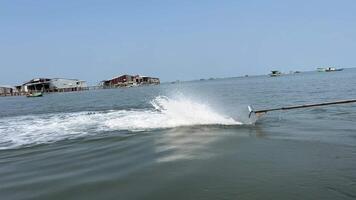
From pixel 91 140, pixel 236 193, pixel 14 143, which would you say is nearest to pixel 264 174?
pixel 236 193

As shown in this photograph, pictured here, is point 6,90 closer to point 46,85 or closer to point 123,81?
point 46,85

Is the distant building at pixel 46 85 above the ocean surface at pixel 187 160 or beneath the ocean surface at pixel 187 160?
above

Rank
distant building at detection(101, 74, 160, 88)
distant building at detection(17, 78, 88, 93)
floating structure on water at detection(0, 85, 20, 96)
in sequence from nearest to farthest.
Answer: distant building at detection(17, 78, 88, 93)
floating structure on water at detection(0, 85, 20, 96)
distant building at detection(101, 74, 160, 88)

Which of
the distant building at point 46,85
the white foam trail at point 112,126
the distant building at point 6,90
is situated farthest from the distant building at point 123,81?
the white foam trail at point 112,126

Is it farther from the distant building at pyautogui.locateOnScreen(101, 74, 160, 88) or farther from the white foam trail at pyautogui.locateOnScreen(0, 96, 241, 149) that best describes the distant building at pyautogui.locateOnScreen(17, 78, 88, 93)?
the white foam trail at pyautogui.locateOnScreen(0, 96, 241, 149)

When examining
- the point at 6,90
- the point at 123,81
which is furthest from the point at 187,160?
the point at 123,81

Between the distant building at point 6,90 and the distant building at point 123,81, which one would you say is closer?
the distant building at point 6,90

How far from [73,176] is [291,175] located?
4.91 m

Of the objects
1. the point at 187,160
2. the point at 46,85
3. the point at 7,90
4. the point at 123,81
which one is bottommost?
the point at 187,160

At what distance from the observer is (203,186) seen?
305 inches

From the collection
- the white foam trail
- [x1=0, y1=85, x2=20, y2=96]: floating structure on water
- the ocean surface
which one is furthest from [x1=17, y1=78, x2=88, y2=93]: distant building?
the ocean surface

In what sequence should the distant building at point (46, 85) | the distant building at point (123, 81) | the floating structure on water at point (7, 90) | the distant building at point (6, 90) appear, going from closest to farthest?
1. the distant building at point (46, 85)
2. the floating structure on water at point (7, 90)
3. the distant building at point (6, 90)
4. the distant building at point (123, 81)

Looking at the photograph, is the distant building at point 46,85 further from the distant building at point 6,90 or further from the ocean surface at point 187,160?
the ocean surface at point 187,160

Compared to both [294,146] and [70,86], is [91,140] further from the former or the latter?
A: [70,86]
